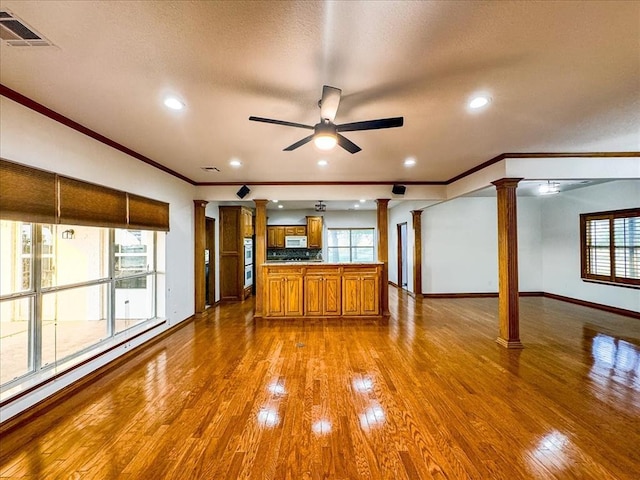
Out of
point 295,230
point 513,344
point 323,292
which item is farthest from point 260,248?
point 513,344

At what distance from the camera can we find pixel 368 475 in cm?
179

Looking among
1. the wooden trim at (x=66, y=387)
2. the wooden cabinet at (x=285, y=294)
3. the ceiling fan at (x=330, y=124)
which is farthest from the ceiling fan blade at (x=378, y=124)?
the wooden cabinet at (x=285, y=294)

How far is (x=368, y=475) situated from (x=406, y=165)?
12.9 ft

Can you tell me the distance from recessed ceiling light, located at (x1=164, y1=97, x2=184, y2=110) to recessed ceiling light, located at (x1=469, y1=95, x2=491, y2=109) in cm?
243

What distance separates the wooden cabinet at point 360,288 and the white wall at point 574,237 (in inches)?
184

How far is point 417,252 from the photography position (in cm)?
749

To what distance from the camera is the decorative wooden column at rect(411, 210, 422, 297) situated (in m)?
7.41

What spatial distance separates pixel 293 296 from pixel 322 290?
0.57m

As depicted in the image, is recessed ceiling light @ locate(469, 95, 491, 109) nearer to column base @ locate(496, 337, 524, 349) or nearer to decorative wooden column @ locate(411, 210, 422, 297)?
column base @ locate(496, 337, 524, 349)

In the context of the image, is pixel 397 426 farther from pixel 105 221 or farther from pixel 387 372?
pixel 105 221

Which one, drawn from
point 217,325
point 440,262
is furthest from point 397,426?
point 440,262

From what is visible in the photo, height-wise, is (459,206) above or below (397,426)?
above

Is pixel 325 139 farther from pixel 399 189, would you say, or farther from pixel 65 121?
pixel 399 189

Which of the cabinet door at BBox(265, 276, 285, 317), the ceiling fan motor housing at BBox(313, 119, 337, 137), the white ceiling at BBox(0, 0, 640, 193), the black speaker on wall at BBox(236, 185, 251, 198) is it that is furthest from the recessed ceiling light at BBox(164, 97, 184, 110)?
the cabinet door at BBox(265, 276, 285, 317)
